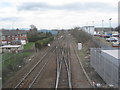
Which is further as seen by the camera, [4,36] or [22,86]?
[4,36]

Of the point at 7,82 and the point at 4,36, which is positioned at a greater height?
the point at 4,36

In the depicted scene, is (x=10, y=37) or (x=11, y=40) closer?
(x=11, y=40)

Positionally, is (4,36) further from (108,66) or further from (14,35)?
(108,66)

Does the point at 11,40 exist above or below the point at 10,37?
below

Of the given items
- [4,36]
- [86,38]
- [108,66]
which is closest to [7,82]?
[108,66]

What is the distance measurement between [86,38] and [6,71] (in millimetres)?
26616

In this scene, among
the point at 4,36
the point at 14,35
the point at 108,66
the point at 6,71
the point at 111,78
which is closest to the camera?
the point at 111,78

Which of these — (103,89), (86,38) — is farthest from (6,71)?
(86,38)

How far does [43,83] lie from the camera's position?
429 inches

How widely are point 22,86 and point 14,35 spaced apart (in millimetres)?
38763

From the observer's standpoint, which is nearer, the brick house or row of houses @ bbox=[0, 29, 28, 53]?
row of houses @ bbox=[0, 29, 28, 53]

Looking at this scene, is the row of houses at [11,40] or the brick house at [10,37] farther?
the brick house at [10,37]

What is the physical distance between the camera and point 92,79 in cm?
1160

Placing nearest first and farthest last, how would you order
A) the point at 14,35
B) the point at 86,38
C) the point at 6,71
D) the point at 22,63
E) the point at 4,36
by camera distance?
1. the point at 6,71
2. the point at 22,63
3. the point at 86,38
4. the point at 4,36
5. the point at 14,35
